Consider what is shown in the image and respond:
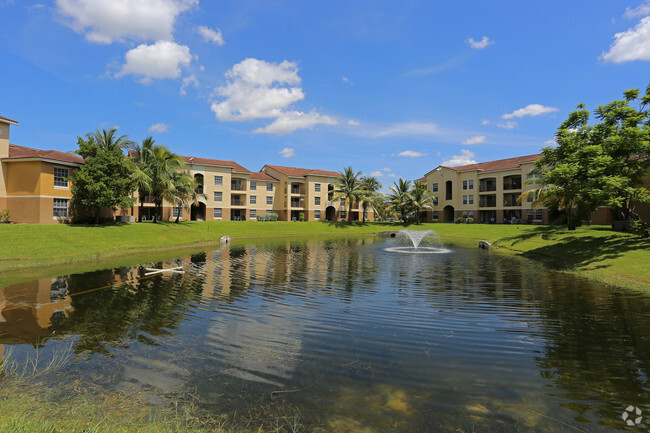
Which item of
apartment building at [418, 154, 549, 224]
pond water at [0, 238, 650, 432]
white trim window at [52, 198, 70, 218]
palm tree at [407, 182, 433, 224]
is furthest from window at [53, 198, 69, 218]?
apartment building at [418, 154, 549, 224]

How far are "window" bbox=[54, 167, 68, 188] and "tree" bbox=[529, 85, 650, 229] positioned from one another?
44.4 meters

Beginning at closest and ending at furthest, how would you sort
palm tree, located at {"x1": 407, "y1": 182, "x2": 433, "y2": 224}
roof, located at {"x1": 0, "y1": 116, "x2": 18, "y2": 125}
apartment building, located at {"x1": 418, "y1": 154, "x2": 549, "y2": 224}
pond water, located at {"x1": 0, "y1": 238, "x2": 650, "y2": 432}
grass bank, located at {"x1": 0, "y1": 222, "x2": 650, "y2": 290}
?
pond water, located at {"x1": 0, "y1": 238, "x2": 650, "y2": 432} → grass bank, located at {"x1": 0, "y1": 222, "x2": 650, "y2": 290} → roof, located at {"x1": 0, "y1": 116, "x2": 18, "y2": 125} → apartment building, located at {"x1": 418, "y1": 154, "x2": 549, "y2": 224} → palm tree, located at {"x1": 407, "y1": 182, "x2": 433, "y2": 224}

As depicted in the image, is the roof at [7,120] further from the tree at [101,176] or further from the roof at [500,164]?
the roof at [500,164]

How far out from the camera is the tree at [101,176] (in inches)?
1340

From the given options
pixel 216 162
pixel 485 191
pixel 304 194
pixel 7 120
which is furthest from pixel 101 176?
pixel 485 191

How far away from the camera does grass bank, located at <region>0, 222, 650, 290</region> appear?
18141 mm

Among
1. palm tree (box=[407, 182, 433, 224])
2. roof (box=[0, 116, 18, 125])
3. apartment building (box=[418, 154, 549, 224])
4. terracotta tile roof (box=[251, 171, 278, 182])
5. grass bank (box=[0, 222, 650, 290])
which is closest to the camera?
grass bank (box=[0, 222, 650, 290])

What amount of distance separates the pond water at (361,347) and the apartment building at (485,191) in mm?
49347

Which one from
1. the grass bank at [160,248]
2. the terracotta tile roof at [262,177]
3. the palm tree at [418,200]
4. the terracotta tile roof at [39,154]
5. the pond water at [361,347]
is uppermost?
the terracotta tile roof at [262,177]

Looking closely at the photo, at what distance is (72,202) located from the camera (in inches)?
1380

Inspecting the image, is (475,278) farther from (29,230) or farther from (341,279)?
(29,230)

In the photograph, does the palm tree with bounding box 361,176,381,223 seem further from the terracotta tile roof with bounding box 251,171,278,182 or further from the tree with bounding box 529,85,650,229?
the tree with bounding box 529,85,650,229

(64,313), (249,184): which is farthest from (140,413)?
(249,184)

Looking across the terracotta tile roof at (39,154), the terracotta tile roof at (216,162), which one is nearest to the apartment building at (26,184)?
the terracotta tile roof at (39,154)
